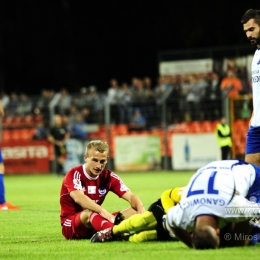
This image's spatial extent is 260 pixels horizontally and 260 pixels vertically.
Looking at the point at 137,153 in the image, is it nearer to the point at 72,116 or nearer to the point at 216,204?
the point at 72,116

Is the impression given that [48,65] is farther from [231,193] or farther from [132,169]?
[231,193]

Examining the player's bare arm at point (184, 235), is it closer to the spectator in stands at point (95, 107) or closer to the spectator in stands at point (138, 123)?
the spectator in stands at point (138, 123)

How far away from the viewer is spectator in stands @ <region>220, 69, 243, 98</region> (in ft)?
86.5

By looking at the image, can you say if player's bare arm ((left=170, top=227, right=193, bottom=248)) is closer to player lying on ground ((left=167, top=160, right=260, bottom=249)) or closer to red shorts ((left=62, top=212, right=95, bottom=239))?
player lying on ground ((left=167, top=160, right=260, bottom=249))

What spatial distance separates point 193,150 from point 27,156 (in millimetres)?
6677

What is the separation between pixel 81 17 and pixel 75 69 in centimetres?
320

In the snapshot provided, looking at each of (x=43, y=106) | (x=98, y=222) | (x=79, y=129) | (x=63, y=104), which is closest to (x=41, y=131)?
(x=43, y=106)

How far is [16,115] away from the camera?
29.9 m

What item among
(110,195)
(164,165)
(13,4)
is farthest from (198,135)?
(13,4)

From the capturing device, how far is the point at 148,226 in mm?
7934

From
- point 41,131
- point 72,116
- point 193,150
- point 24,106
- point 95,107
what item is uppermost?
point 24,106

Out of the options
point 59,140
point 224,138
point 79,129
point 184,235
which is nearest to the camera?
point 184,235

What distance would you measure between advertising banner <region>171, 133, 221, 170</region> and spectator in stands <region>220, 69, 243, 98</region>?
5.12ft

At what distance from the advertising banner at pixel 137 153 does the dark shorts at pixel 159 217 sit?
1990 centimetres
